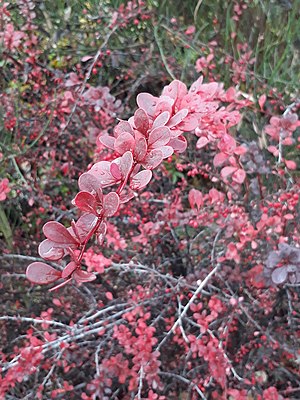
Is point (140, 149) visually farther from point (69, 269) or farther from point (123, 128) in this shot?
Answer: point (69, 269)

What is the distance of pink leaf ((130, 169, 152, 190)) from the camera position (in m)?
0.67

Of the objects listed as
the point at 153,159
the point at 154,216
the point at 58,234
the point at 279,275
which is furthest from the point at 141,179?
the point at 154,216

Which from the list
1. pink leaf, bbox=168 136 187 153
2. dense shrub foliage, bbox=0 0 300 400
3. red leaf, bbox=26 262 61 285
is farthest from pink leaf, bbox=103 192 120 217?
pink leaf, bbox=168 136 187 153

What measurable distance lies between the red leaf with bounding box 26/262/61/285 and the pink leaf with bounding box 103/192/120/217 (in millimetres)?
103

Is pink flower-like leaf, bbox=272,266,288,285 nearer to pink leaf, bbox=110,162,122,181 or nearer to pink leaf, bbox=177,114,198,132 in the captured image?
pink leaf, bbox=177,114,198,132

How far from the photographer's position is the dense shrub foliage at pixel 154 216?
4.00 ft

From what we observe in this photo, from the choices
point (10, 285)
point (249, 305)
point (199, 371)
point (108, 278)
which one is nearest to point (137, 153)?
point (249, 305)

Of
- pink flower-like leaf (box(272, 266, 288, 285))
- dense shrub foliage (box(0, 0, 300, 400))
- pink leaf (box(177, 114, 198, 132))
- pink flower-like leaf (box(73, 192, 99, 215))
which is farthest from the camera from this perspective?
pink flower-like leaf (box(272, 266, 288, 285))

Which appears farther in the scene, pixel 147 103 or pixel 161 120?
pixel 147 103

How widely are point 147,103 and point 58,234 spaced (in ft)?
1.13

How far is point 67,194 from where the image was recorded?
2600 mm

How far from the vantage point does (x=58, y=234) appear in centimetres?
62

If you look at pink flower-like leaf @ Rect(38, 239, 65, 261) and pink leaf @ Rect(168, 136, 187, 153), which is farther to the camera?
pink leaf @ Rect(168, 136, 187, 153)

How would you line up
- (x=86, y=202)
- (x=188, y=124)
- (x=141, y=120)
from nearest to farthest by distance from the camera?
(x=86, y=202) < (x=141, y=120) < (x=188, y=124)
